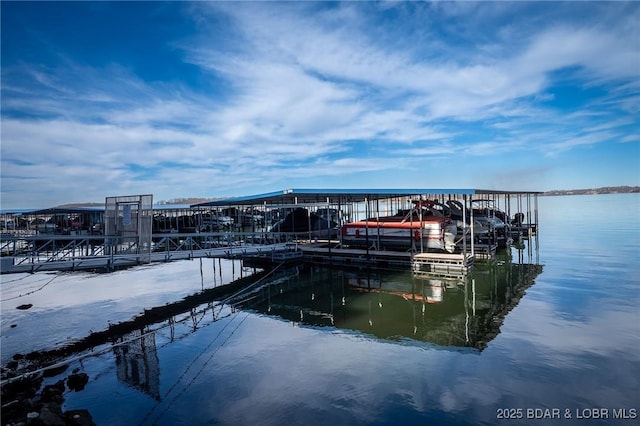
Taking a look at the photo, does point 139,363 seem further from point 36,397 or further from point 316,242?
point 316,242

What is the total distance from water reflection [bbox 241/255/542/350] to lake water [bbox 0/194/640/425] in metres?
0.07

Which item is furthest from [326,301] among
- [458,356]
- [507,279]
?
[507,279]

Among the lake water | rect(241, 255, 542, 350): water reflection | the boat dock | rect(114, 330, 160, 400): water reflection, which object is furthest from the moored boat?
rect(114, 330, 160, 400): water reflection

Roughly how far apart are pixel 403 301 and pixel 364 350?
14.4 feet

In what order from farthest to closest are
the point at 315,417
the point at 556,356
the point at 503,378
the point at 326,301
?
the point at 326,301 < the point at 556,356 < the point at 503,378 < the point at 315,417

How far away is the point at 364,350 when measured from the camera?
26.6ft

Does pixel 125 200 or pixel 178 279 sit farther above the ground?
pixel 125 200

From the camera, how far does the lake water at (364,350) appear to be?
5.88 meters

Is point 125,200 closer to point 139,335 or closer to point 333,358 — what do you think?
point 139,335

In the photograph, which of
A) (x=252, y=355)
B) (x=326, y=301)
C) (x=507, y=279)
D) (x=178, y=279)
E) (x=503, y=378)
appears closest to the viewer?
(x=503, y=378)

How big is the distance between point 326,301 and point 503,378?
665 centimetres

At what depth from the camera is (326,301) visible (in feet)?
41.3

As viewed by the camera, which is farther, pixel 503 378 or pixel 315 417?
pixel 503 378

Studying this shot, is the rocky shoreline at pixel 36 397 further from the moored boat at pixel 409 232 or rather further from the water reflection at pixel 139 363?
the moored boat at pixel 409 232
